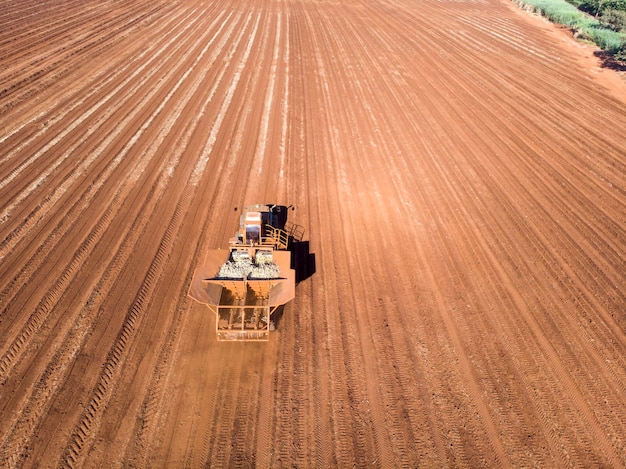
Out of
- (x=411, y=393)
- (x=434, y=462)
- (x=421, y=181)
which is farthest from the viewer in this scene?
(x=421, y=181)

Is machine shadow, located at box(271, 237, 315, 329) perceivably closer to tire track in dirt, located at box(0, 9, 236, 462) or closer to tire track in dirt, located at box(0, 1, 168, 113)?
tire track in dirt, located at box(0, 9, 236, 462)

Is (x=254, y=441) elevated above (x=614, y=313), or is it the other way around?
(x=614, y=313)

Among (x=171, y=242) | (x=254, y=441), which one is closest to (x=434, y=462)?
(x=254, y=441)

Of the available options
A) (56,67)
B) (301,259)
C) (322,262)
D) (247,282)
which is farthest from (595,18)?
(56,67)

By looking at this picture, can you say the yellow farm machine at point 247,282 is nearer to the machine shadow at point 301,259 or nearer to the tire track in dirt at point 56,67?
the machine shadow at point 301,259

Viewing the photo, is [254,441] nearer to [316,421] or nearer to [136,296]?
[316,421]

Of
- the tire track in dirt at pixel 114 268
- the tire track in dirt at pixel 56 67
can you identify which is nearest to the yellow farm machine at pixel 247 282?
the tire track in dirt at pixel 114 268
